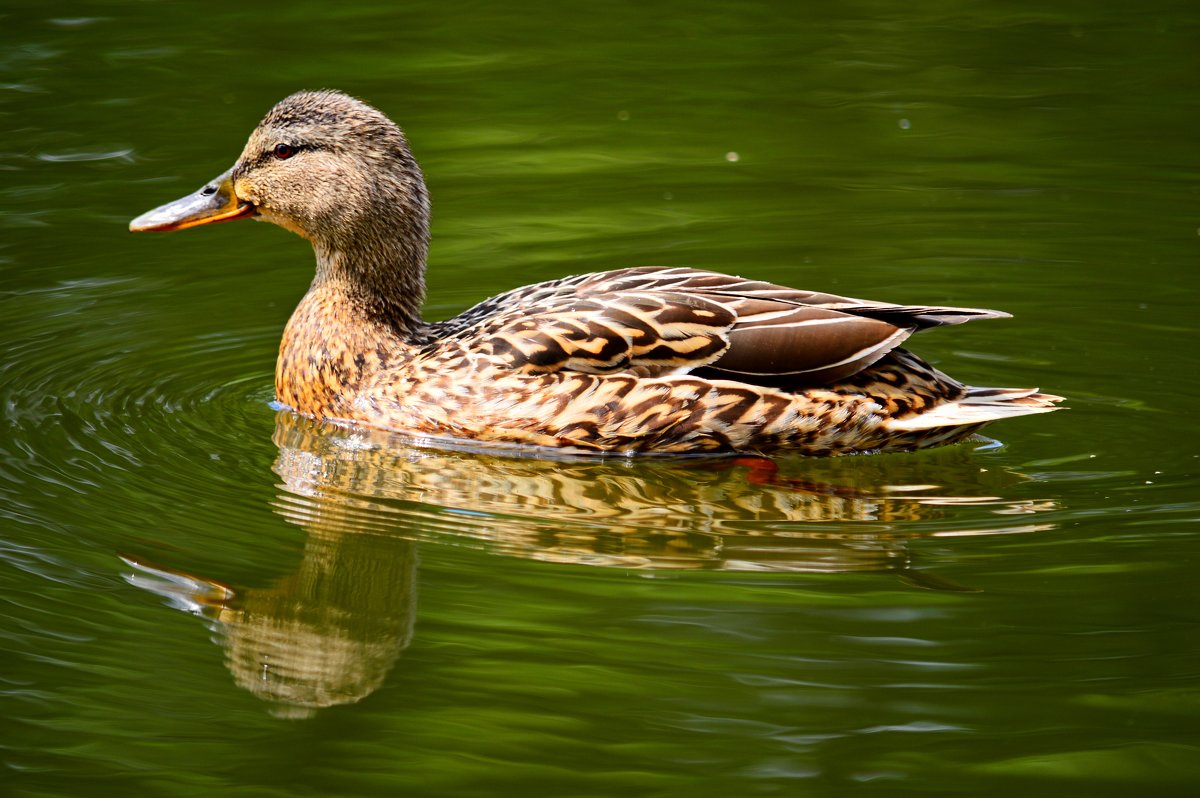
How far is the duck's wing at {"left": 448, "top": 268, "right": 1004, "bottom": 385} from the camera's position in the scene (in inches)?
322

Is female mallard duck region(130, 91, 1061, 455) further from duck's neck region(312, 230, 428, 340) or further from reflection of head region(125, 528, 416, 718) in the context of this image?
reflection of head region(125, 528, 416, 718)

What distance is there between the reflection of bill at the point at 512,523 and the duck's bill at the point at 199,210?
1.33 metres

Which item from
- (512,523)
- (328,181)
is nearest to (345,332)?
(328,181)

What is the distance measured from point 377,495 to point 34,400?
2.41m

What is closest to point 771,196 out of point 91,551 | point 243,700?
point 91,551

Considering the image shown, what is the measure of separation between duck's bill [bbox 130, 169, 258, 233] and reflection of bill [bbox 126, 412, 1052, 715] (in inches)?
52.3

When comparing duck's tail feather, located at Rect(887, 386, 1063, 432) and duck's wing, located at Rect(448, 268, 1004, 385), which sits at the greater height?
duck's wing, located at Rect(448, 268, 1004, 385)

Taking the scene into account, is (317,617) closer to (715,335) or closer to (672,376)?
(672,376)

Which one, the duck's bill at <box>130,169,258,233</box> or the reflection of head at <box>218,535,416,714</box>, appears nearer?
the reflection of head at <box>218,535,416,714</box>

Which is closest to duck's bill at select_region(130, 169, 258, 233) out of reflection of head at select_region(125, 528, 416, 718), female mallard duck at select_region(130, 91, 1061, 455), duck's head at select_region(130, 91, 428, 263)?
duck's head at select_region(130, 91, 428, 263)

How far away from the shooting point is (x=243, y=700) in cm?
586

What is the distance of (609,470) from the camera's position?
8109 mm

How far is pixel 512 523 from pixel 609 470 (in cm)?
97

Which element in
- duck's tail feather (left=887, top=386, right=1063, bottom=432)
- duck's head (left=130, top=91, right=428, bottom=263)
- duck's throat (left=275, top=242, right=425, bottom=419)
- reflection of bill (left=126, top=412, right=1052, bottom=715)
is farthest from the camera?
duck's head (left=130, top=91, right=428, bottom=263)
